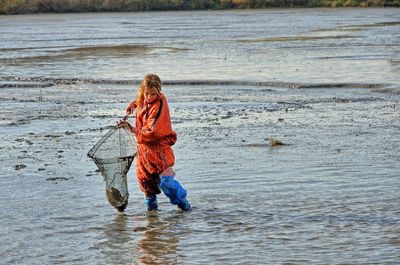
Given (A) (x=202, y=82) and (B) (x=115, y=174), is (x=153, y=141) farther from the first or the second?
(A) (x=202, y=82)

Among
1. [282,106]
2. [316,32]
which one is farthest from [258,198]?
[316,32]

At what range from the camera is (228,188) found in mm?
10414

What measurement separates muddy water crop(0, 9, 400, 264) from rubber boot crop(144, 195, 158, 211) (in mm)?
90

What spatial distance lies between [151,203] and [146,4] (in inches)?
2984

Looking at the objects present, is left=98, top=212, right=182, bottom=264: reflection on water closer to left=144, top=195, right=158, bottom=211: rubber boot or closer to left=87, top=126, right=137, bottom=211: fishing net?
left=144, top=195, right=158, bottom=211: rubber boot

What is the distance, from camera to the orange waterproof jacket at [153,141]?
29.4 ft

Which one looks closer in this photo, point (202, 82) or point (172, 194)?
point (172, 194)

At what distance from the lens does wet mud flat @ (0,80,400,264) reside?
8219 millimetres

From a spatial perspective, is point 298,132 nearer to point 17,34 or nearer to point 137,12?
point 17,34

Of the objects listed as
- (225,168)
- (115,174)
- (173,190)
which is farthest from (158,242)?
(225,168)

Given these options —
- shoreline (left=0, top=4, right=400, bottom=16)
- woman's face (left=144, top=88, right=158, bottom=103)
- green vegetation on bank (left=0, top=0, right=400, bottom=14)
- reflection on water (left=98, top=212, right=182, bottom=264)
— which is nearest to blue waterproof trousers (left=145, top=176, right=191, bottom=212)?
reflection on water (left=98, top=212, right=182, bottom=264)

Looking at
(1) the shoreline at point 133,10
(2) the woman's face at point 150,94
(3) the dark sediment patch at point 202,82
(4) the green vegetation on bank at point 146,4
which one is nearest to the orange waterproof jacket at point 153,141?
(2) the woman's face at point 150,94

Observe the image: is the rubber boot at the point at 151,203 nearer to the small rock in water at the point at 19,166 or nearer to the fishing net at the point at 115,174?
the fishing net at the point at 115,174

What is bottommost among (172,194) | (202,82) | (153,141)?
(202,82)
